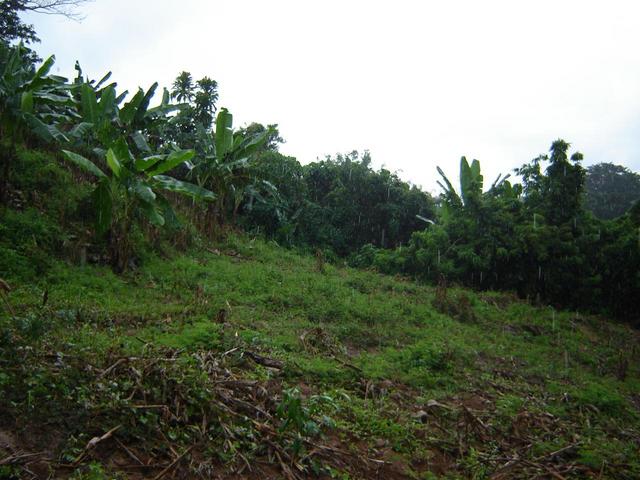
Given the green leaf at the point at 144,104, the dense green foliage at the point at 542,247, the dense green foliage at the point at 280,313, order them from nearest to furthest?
the dense green foliage at the point at 280,313
the green leaf at the point at 144,104
the dense green foliage at the point at 542,247

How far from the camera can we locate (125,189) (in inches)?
390

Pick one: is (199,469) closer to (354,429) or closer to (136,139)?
(354,429)

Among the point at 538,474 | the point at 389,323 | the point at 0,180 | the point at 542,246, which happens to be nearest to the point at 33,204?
the point at 0,180

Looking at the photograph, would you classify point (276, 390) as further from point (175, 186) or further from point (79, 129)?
point (79, 129)

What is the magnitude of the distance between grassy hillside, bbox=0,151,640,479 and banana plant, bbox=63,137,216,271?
1.66 ft

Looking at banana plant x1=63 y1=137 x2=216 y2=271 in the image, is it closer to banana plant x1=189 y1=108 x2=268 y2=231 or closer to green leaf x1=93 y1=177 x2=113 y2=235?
green leaf x1=93 y1=177 x2=113 y2=235

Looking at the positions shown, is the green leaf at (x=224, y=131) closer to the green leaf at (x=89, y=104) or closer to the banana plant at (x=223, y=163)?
the banana plant at (x=223, y=163)

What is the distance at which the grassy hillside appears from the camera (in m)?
3.96

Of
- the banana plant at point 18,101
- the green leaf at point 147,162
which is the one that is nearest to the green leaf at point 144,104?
the banana plant at point 18,101

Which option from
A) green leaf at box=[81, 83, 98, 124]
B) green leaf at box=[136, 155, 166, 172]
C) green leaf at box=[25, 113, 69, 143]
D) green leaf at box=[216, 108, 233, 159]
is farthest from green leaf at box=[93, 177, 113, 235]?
green leaf at box=[216, 108, 233, 159]

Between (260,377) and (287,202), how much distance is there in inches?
549

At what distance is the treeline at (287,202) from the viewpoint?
33.7 ft

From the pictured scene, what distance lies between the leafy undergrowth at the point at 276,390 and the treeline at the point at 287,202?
202 centimetres

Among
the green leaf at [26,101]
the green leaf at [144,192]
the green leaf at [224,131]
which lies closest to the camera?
the green leaf at [144,192]
